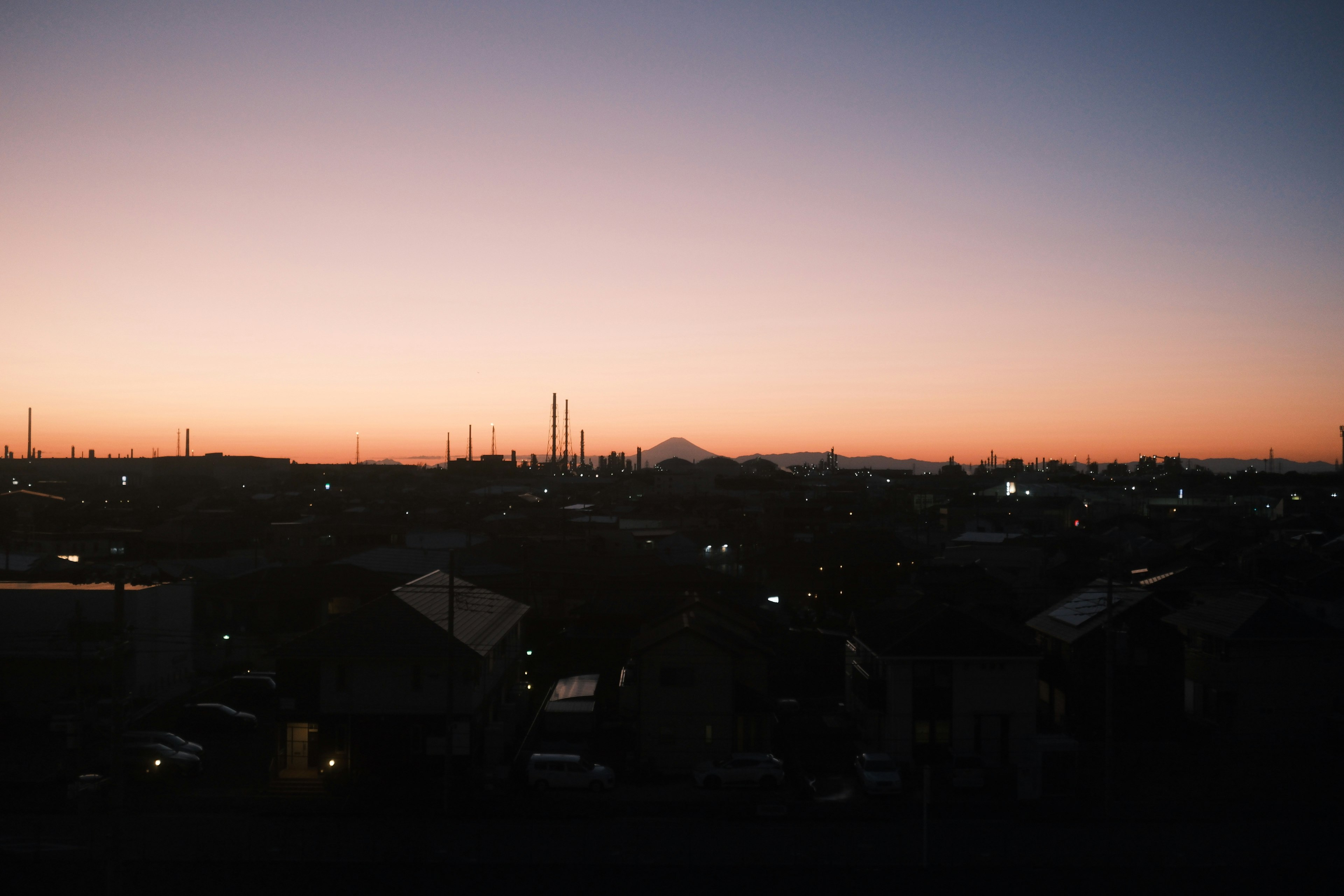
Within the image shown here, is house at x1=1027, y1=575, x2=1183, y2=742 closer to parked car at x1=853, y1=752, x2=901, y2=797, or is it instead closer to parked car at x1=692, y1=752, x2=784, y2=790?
parked car at x1=853, y1=752, x2=901, y2=797

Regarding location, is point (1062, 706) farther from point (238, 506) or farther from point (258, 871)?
point (238, 506)

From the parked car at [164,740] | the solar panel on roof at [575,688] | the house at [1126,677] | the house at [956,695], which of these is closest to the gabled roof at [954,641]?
the house at [956,695]

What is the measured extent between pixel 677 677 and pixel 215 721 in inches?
249

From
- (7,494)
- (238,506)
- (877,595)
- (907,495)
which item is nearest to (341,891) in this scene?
(877,595)

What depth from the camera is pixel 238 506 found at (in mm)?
38312

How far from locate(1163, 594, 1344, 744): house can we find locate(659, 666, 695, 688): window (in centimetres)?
693

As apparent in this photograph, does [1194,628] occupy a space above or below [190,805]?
above

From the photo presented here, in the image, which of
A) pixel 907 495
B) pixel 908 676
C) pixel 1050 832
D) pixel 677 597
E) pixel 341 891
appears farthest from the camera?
pixel 907 495

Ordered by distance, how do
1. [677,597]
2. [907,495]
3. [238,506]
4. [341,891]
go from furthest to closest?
[907,495] < [238,506] < [677,597] < [341,891]

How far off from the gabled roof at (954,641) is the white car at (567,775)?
3608 mm

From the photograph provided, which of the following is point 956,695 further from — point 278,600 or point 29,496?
point 29,496

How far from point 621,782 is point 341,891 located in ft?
11.3

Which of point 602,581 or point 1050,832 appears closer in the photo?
point 1050,832

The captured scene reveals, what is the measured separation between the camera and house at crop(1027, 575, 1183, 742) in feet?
35.1
